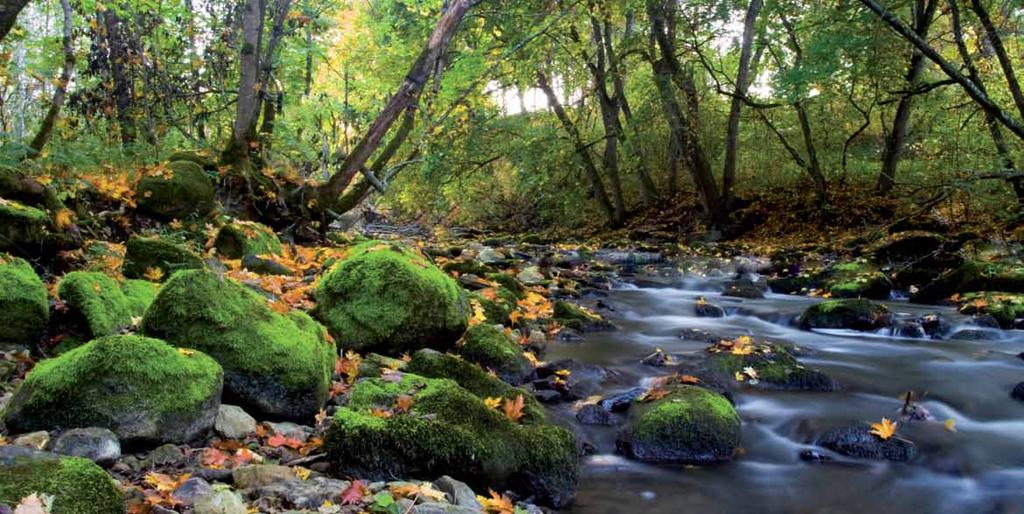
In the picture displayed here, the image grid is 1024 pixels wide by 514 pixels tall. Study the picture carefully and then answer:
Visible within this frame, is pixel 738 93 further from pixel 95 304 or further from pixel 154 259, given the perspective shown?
pixel 95 304

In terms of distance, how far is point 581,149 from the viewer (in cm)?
2077

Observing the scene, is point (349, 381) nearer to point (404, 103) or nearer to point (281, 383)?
point (281, 383)

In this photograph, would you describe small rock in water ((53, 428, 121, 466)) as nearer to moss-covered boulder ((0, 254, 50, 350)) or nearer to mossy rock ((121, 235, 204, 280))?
moss-covered boulder ((0, 254, 50, 350))

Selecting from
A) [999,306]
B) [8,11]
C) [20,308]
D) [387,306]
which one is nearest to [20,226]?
[20,308]

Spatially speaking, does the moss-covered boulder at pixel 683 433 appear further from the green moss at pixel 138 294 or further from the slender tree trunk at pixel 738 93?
the slender tree trunk at pixel 738 93

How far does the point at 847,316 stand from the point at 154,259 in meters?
8.39

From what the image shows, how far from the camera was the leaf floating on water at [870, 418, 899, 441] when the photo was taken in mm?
5016

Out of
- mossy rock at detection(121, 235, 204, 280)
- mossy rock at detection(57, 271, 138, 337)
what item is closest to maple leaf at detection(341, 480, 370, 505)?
mossy rock at detection(57, 271, 138, 337)

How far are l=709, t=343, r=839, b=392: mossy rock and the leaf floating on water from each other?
104 centimetres

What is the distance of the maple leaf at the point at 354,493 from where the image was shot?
9.71 feet

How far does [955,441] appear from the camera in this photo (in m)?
5.21

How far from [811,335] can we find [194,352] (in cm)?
774

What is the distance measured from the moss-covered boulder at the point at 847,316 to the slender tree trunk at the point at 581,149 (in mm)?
12034

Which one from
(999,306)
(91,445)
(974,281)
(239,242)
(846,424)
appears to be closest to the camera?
(91,445)
